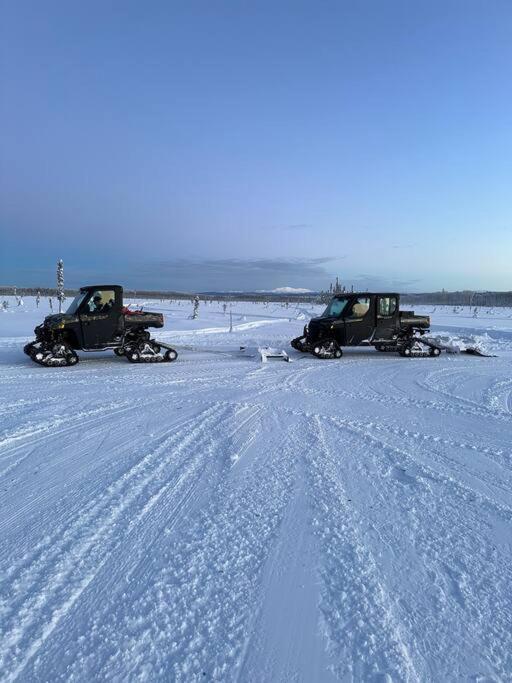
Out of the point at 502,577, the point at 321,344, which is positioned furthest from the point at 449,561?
the point at 321,344

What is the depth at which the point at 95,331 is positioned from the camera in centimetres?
1130

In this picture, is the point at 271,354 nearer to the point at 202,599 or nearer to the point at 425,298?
the point at 202,599

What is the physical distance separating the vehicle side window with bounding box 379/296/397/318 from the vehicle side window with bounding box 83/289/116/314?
7.50 meters

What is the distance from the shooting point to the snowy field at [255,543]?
7.25 ft

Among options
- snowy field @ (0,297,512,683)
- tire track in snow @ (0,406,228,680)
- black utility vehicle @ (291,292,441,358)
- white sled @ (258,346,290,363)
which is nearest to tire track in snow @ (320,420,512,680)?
snowy field @ (0,297,512,683)

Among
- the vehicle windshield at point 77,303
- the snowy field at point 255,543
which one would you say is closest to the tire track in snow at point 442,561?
the snowy field at point 255,543

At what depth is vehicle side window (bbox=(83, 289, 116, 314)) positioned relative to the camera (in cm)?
1134

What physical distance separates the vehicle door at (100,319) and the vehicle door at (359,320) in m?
6.36

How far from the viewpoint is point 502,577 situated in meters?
2.81

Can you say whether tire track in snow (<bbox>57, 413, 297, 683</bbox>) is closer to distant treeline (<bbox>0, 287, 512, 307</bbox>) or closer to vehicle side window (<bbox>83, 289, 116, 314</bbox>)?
vehicle side window (<bbox>83, 289, 116, 314</bbox>)

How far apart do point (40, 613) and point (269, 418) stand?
4.16 meters

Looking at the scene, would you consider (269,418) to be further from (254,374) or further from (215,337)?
(215,337)

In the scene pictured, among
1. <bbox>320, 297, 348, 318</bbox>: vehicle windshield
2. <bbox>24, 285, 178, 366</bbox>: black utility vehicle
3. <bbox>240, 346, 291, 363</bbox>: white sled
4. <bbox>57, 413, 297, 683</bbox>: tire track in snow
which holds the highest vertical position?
<bbox>320, 297, 348, 318</bbox>: vehicle windshield

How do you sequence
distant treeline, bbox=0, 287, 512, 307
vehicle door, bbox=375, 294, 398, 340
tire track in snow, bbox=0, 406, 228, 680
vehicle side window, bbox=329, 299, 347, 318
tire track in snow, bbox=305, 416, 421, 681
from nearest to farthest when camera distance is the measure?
tire track in snow, bbox=305, 416, 421, 681 → tire track in snow, bbox=0, 406, 228, 680 → vehicle door, bbox=375, 294, 398, 340 → vehicle side window, bbox=329, 299, 347, 318 → distant treeline, bbox=0, 287, 512, 307
